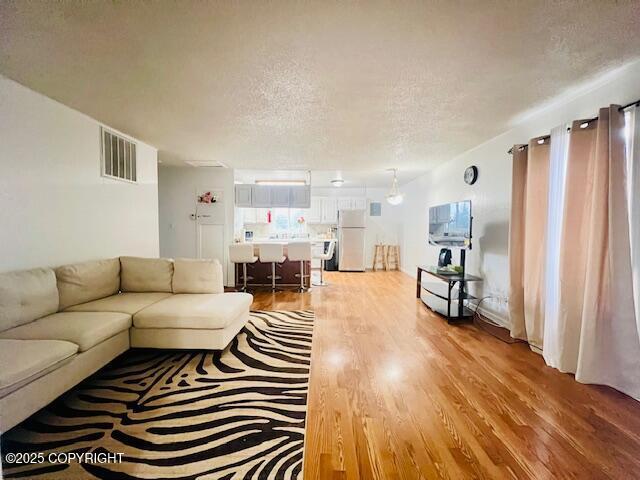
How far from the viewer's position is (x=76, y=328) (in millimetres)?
1998

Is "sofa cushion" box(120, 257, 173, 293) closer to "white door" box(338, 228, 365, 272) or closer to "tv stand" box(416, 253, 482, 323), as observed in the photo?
"tv stand" box(416, 253, 482, 323)

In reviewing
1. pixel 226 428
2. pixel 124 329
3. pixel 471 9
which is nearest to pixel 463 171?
pixel 471 9

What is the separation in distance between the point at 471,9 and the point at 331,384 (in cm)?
256

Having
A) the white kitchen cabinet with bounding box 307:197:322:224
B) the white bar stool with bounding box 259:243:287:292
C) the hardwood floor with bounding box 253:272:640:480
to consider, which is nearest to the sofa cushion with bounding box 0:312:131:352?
the hardwood floor with bounding box 253:272:640:480

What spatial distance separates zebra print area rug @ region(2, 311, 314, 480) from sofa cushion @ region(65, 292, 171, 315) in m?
0.49

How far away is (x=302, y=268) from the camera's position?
5.39 metres

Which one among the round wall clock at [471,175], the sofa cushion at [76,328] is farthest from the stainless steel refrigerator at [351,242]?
the sofa cushion at [76,328]

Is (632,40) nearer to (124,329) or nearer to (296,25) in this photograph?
(296,25)

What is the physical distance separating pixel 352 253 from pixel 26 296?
654cm

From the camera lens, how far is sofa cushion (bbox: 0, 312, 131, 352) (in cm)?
191

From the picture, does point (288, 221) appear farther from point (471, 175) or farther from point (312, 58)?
point (312, 58)

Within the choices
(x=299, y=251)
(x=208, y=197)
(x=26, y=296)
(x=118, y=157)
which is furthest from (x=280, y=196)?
(x=26, y=296)

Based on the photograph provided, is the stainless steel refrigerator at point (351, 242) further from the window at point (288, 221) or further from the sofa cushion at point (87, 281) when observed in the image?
the sofa cushion at point (87, 281)

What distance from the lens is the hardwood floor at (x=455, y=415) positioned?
4.76 ft
